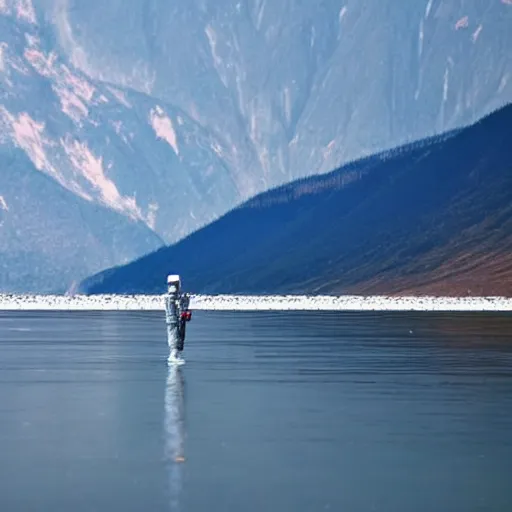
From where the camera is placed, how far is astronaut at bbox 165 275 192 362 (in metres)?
48.4

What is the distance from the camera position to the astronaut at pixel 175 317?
4838cm

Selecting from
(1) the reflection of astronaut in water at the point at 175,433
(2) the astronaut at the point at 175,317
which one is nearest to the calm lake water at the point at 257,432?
(1) the reflection of astronaut in water at the point at 175,433

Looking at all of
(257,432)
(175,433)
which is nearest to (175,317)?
(257,432)

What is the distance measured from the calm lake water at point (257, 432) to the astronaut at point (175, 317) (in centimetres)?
65

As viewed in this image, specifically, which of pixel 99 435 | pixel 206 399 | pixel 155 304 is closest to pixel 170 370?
pixel 206 399

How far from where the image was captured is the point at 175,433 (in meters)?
28.1

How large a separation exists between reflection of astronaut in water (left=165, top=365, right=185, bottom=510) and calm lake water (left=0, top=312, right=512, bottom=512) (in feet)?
0.13

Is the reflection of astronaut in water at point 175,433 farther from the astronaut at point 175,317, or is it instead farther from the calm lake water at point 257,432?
the astronaut at point 175,317

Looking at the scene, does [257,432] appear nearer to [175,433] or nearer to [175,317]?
[175,433]

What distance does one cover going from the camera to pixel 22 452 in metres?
25.6

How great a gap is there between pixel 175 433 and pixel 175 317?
21.0 metres

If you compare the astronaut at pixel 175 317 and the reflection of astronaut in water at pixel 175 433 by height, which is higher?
the astronaut at pixel 175 317

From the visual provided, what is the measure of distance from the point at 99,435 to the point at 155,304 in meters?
139

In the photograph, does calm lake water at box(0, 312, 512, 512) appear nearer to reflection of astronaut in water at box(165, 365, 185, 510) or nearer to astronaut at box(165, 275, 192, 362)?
reflection of astronaut in water at box(165, 365, 185, 510)
